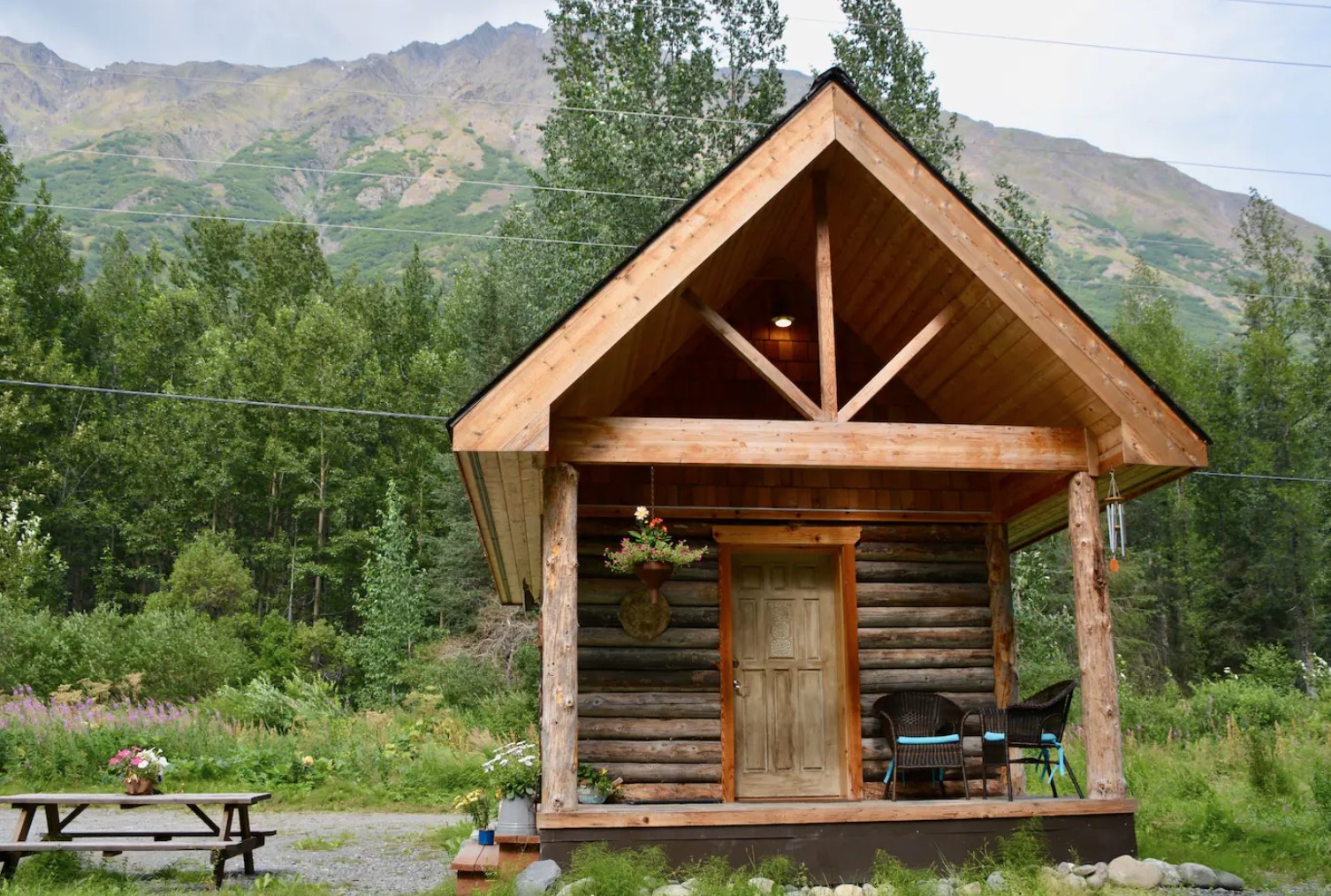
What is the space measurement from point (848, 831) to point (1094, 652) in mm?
2334

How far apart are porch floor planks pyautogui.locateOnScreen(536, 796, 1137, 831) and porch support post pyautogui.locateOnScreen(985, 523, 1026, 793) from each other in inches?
93.9

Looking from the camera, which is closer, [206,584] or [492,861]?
[492,861]

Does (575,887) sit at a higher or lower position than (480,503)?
lower

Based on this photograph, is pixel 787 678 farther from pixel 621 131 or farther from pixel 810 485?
pixel 621 131

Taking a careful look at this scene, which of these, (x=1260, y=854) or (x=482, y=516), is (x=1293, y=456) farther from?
(x=482, y=516)

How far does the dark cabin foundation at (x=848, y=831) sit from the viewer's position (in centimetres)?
783

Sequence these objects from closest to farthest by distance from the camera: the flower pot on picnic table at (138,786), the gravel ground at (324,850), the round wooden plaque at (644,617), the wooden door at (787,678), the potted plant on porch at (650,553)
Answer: the potted plant on porch at (650,553) → the flower pot on picnic table at (138,786) → the gravel ground at (324,850) → the round wooden plaque at (644,617) → the wooden door at (787,678)

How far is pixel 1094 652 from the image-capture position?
28.4 ft

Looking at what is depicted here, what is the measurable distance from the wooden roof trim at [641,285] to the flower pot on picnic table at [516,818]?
9.82 ft

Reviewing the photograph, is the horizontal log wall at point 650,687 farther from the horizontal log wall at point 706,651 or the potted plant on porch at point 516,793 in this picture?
the potted plant on porch at point 516,793

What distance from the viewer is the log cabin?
8.20 meters

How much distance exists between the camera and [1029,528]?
1154cm

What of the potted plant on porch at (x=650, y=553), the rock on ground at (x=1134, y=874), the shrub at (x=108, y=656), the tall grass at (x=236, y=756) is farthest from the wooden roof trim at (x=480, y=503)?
the shrub at (x=108, y=656)

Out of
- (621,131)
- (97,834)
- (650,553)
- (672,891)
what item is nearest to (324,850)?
(97,834)
